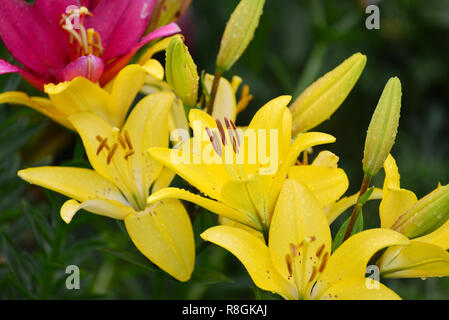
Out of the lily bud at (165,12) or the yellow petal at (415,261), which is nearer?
the yellow petal at (415,261)

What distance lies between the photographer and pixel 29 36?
70 cm

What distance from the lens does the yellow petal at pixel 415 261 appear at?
60cm

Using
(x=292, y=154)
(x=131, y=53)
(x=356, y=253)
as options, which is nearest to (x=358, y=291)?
(x=356, y=253)

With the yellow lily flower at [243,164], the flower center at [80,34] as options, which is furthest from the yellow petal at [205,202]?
the flower center at [80,34]

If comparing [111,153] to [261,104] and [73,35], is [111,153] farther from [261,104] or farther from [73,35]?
[261,104]

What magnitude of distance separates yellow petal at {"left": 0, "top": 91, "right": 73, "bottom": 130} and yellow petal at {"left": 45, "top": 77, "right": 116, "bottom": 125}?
1 centimetres

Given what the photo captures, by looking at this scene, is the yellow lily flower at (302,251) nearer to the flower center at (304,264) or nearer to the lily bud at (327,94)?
the flower center at (304,264)

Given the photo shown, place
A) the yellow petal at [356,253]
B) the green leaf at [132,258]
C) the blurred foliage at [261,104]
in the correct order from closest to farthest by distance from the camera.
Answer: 1. the yellow petal at [356,253]
2. the green leaf at [132,258]
3. the blurred foliage at [261,104]

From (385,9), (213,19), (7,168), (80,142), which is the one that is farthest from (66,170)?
(385,9)

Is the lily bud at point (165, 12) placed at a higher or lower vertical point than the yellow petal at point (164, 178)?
higher

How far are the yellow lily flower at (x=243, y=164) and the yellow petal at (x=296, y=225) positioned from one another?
2 centimetres

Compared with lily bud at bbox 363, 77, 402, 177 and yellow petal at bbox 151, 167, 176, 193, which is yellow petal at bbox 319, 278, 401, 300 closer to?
lily bud at bbox 363, 77, 402, 177

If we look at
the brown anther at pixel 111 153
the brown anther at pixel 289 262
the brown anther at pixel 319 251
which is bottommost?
the brown anther at pixel 289 262
